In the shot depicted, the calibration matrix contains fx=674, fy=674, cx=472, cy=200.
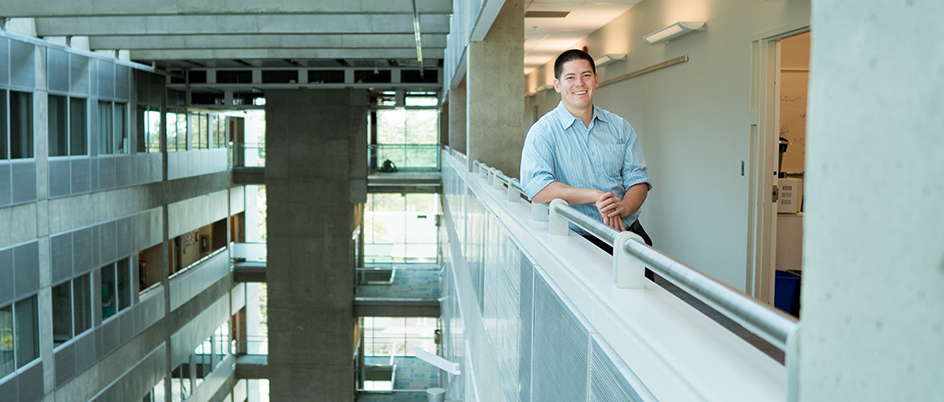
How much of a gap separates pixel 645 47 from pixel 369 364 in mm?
19402

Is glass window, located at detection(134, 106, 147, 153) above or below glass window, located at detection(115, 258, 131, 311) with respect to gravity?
above

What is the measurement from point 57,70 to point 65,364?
6.02m

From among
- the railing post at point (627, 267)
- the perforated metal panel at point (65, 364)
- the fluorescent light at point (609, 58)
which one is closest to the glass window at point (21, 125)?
the perforated metal panel at point (65, 364)

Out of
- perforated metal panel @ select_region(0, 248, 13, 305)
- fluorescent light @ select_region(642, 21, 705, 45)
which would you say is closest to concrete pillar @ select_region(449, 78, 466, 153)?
fluorescent light @ select_region(642, 21, 705, 45)

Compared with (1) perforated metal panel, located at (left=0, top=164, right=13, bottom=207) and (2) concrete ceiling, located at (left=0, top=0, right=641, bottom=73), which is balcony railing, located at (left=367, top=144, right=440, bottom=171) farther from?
(1) perforated metal panel, located at (left=0, top=164, right=13, bottom=207)

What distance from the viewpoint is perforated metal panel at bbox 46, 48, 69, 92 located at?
1335 centimetres

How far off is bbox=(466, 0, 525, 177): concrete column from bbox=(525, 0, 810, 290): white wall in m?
2.02

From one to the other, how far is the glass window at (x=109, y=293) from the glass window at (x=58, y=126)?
354 cm

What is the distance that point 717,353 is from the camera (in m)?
1.24

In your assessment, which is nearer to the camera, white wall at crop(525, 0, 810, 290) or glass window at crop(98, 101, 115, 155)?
white wall at crop(525, 0, 810, 290)

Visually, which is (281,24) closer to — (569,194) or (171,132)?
(171,132)

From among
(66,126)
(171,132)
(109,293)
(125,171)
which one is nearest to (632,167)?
(66,126)

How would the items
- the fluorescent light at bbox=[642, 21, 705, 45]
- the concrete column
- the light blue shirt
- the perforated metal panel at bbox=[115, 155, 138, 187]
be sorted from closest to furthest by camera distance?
1. the light blue shirt
2. the fluorescent light at bbox=[642, 21, 705, 45]
3. the concrete column
4. the perforated metal panel at bbox=[115, 155, 138, 187]

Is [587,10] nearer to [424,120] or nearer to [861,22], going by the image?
[861,22]
